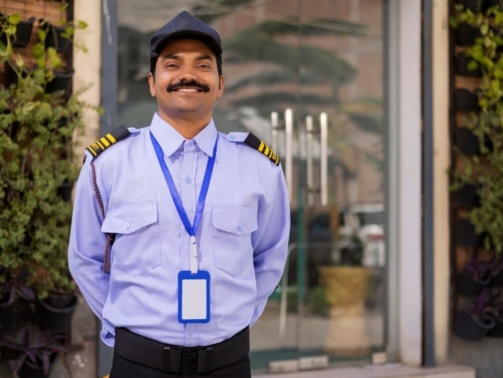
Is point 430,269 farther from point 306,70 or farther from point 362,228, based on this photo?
point 306,70

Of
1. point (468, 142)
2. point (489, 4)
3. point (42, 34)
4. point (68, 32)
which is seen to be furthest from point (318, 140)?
point (42, 34)

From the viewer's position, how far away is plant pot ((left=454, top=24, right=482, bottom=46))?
509 cm

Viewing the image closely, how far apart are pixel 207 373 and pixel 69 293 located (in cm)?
185

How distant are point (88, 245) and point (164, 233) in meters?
0.30

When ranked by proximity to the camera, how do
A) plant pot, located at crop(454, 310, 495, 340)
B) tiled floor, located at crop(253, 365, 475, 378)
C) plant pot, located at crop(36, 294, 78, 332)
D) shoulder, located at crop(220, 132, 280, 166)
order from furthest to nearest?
plant pot, located at crop(454, 310, 495, 340) → tiled floor, located at crop(253, 365, 475, 378) → plant pot, located at crop(36, 294, 78, 332) → shoulder, located at crop(220, 132, 280, 166)

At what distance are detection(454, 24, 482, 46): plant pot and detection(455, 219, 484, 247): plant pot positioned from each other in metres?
1.18

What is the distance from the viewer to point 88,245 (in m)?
2.31

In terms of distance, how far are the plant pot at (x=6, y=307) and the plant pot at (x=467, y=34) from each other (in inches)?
129

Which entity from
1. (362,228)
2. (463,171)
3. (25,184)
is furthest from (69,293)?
(463,171)

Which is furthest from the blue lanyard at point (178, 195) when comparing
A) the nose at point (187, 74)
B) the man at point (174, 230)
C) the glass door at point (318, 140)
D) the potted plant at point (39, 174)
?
the glass door at point (318, 140)

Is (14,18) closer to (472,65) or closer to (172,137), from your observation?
(172,137)

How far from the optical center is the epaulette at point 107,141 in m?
2.26

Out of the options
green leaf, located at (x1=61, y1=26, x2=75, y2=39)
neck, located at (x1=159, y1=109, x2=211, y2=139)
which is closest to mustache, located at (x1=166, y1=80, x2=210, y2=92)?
neck, located at (x1=159, y1=109, x2=211, y2=139)

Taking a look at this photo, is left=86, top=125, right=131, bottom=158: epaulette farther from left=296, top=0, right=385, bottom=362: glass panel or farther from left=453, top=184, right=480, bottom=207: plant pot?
left=453, top=184, right=480, bottom=207: plant pot
